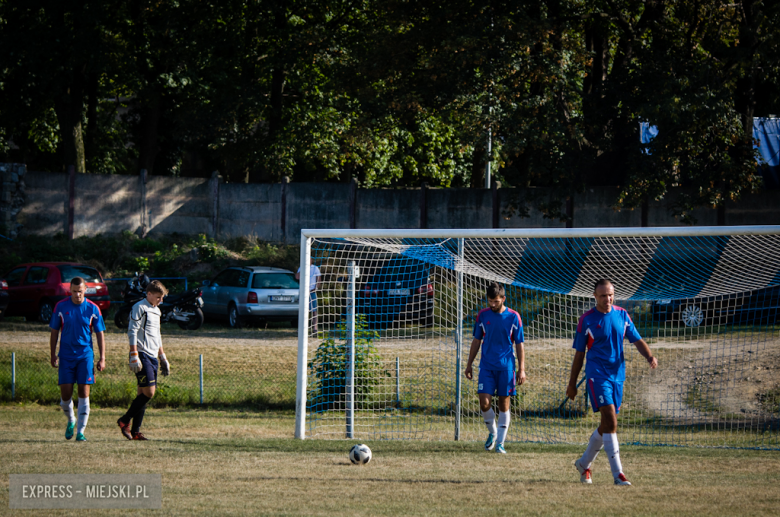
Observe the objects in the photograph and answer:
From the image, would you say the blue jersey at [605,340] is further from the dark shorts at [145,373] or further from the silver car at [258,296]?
the silver car at [258,296]

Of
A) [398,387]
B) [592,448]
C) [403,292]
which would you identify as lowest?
[398,387]

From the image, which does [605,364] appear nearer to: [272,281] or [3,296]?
[272,281]

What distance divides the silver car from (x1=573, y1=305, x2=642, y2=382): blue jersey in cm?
1259

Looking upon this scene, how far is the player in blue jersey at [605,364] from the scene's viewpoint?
6.96 meters

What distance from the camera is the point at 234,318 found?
63.8ft

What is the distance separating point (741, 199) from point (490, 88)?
882 centimetres

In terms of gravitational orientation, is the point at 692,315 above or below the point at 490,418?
above

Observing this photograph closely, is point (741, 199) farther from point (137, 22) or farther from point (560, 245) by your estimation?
point (137, 22)

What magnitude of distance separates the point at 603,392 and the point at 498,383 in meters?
1.73

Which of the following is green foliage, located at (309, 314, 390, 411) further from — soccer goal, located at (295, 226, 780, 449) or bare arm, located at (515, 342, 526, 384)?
bare arm, located at (515, 342, 526, 384)

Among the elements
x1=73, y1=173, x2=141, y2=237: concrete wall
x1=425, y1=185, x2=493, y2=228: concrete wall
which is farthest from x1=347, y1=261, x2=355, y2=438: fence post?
x1=73, y1=173, x2=141, y2=237: concrete wall

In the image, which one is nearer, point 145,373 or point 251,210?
point 145,373

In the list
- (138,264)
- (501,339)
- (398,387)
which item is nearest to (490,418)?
(501,339)

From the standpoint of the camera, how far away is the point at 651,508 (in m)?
6.09
